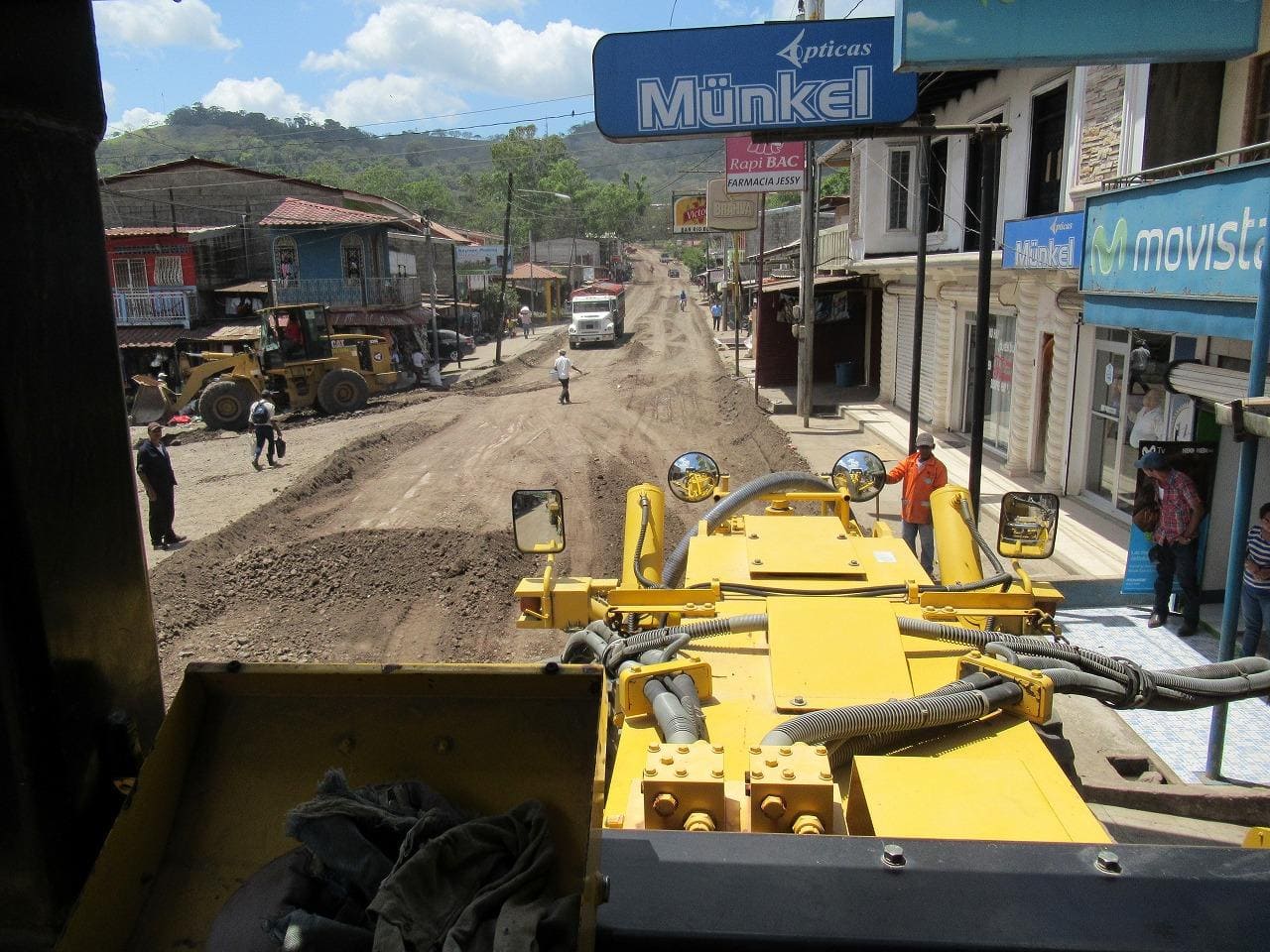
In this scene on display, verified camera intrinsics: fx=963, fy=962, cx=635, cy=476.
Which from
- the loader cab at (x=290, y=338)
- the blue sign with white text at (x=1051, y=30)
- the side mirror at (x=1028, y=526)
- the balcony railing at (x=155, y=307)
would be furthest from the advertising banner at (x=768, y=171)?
the balcony railing at (x=155, y=307)

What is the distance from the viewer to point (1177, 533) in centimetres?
777

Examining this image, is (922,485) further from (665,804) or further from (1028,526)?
(665,804)

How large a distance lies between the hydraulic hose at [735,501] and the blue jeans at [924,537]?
343cm

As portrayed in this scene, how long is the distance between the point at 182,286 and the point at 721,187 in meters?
19.2

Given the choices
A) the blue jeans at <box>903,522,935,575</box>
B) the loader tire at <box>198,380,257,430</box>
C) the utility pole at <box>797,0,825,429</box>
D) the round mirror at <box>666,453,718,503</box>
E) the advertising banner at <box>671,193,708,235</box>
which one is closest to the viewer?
the round mirror at <box>666,453,718,503</box>

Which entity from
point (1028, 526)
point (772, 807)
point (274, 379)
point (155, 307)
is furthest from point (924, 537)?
point (155, 307)

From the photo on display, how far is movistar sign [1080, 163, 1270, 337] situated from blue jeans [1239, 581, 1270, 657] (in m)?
1.87

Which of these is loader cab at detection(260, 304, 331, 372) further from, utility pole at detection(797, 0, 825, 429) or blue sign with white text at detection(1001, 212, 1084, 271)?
blue sign with white text at detection(1001, 212, 1084, 271)

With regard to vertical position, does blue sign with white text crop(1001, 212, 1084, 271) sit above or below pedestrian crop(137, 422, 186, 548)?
above

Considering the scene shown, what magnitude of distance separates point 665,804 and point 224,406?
22370mm

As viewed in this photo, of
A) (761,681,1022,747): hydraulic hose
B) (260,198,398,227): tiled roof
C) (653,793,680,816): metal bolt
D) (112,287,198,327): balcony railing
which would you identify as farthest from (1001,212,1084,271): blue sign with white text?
(112,287,198,327): balcony railing

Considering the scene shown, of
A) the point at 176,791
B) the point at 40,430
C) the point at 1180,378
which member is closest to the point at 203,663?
the point at 176,791

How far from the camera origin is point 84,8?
1.70 metres

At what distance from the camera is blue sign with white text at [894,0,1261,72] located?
5.88 meters
